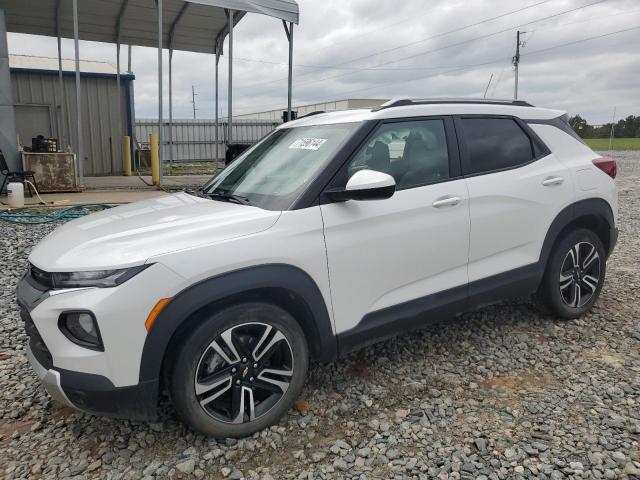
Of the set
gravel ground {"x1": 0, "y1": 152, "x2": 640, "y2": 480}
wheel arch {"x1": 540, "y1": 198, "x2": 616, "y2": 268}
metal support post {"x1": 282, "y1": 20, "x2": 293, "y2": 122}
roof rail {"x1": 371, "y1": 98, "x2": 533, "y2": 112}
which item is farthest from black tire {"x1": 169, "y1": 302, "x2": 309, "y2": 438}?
metal support post {"x1": 282, "y1": 20, "x2": 293, "y2": 122}

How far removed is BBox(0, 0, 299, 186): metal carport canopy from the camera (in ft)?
38.2

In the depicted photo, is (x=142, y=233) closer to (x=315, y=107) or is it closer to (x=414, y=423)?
(x=414, y=423)

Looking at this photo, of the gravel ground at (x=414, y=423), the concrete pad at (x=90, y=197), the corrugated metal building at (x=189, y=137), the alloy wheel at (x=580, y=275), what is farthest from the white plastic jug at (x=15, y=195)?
the corrugated metal building at (x=189, y=137)

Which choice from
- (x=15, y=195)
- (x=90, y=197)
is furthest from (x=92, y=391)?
(x=90, y=197)

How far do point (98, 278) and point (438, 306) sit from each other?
79.0 inches

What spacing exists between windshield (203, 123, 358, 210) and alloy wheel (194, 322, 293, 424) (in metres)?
0.71

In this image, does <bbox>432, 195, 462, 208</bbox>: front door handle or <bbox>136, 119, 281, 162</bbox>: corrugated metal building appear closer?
<bbox>432, 195, 462, 208</bbox>: front door handle

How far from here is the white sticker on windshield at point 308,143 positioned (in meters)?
3.15

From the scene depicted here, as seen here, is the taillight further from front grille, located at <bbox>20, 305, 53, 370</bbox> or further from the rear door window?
front grille, located at <bbox>20, 305, 53, 370</bbox>

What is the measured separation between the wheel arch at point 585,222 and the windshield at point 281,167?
177 cm

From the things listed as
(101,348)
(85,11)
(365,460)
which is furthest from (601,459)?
(85,11)

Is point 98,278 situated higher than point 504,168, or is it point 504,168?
point 504,168

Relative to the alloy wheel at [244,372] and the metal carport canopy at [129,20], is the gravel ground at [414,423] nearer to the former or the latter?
the alloy wheel at [244,372]

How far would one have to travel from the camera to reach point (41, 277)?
2.51 metres
